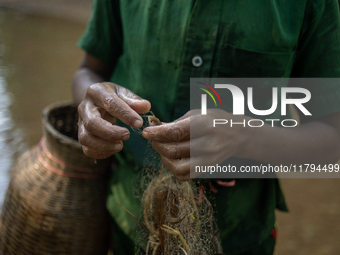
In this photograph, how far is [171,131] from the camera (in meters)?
0.86

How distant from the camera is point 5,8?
7211mm

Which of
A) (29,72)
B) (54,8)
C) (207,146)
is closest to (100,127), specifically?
(207,146)

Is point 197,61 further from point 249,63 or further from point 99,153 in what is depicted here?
point 99,153

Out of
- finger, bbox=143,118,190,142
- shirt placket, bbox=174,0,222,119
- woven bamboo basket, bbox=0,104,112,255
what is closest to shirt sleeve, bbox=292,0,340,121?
shirt placket, bbox=174,0,222,119

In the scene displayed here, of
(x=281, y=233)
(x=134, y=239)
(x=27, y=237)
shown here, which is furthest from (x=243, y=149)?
(x=281, y=233)

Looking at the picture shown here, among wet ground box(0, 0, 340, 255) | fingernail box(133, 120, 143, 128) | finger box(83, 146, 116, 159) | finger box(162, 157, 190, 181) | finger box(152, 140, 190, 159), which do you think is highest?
fingernail box(133, 120, 143, 128)

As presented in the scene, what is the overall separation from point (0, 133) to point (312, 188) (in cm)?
328

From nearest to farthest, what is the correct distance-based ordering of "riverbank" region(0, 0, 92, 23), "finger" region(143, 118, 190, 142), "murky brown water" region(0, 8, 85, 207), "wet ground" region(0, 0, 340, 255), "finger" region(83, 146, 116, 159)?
"finger" region(143, 118, 190, 142) < "finger" region(83, 146, 116, 159) < "wet ground" region(0, 0, 340, 255) < "murky brown water" region(0, 8, 85, 207) < "riverbank" region(0, 0, 92, 23)

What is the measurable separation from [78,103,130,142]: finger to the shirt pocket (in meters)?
0.40

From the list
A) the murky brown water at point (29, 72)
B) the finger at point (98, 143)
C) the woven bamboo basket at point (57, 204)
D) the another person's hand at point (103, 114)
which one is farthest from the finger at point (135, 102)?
the murky brown water at point (29, 72)

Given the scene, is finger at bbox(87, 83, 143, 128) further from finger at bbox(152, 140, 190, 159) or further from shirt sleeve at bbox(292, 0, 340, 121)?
shirt sleeve at bbox(292, 0, 340, 121)

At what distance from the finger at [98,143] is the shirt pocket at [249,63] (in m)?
0.41

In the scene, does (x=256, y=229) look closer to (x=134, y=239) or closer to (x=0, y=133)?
(x=134, y=239)

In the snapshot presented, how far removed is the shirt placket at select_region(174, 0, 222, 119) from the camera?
3.36ft
